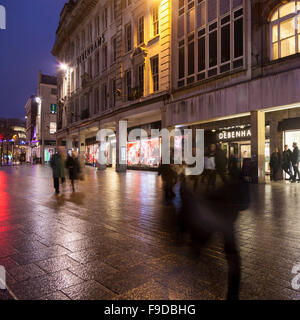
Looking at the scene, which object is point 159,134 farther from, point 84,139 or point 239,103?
point 84,139

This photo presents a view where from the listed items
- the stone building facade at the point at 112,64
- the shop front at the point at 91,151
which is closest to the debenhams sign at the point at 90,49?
the stone building facade at the point at 112,64

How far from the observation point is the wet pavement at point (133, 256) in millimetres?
3002

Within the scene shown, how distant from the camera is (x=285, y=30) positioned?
543 inches

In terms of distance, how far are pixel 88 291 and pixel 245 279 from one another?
5.68 ft

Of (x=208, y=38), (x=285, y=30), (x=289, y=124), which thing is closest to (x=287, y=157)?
(x=289, y=124)

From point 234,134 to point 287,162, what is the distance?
182 inches

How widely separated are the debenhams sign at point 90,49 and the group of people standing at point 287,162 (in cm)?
2196

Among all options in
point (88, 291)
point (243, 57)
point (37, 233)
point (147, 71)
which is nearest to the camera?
point (88, 291)

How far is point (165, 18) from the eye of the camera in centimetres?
2072

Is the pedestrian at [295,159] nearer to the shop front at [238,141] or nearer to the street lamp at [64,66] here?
the shop front at [238,141]

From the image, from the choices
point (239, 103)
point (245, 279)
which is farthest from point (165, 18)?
point (245, 279)

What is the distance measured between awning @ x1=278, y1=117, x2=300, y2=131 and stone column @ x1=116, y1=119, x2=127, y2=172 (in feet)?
46.4

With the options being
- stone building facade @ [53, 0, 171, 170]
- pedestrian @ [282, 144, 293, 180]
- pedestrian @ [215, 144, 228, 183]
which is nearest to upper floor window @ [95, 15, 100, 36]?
stone building facade @ [53, 0, 171, 170]

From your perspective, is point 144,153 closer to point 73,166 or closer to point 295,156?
point 295,156
